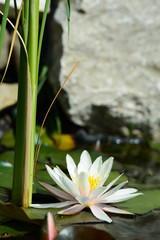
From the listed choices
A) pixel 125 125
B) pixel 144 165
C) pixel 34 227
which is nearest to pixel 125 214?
pixel 34 227

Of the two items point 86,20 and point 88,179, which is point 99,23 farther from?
point 88,179

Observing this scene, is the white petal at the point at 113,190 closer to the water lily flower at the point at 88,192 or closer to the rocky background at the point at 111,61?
the water lily flower at the point at 88,192

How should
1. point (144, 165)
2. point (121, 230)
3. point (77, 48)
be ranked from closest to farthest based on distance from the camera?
point (121, 230)
point (144, 165)
point (77, 48)

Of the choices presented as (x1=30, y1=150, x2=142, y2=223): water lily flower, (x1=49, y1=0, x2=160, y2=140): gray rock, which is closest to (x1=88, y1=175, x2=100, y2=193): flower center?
(x1=30, y1=150, x2=142, y2=223): water lily flower

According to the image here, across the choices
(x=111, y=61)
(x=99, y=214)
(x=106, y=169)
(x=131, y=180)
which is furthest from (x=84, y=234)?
(x=111, y=61)

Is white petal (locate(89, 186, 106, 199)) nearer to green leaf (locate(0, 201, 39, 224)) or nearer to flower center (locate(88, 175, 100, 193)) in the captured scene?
flower center (locate(88, 175, 100, 193))

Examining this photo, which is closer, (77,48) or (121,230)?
(121,230)

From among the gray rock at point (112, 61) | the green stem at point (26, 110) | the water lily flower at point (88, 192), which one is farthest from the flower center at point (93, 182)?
the gray rock at point (112, 61)
